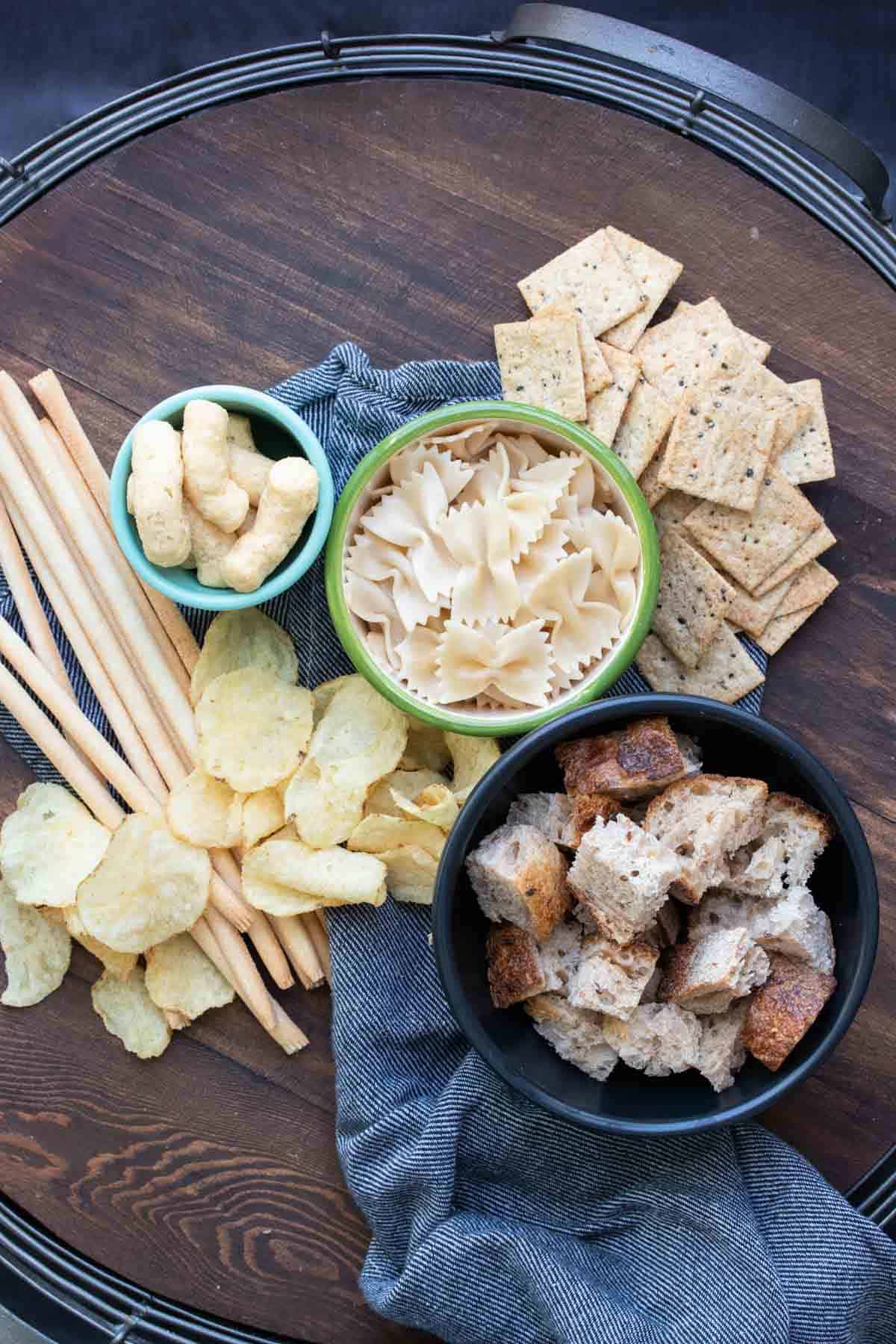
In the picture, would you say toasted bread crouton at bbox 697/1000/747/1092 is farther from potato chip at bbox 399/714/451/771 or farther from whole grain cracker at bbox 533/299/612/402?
whole grain cracker at bbox 533/299/612/402

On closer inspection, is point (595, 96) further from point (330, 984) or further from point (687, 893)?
point (330, 984)

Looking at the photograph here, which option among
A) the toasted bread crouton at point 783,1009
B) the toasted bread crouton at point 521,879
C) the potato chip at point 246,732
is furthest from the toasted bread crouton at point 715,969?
the potato chip at point 246,732

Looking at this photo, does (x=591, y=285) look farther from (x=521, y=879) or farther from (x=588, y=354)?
(x=521, y=879)

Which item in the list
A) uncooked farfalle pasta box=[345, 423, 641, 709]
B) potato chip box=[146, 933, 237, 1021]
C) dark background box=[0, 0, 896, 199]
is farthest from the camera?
dark background box=[0, 0, 896, 199]

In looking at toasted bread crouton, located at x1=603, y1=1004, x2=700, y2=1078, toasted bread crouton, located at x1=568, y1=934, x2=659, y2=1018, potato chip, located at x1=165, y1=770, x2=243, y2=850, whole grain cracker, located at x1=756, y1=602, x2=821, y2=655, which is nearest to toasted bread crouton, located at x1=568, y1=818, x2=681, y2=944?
toasted bread crouton, located at x1=568, y1=934, x2=659, y2=1018

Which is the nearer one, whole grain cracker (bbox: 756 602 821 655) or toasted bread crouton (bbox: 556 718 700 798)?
toasted bread crouton (bbox: 556 718 700 798)

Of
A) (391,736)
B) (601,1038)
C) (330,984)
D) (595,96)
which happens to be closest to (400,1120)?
(330,984)

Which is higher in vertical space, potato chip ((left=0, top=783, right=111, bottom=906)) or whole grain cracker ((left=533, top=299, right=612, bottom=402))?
whole grain cracker ((left=533, top=299, right=612, bottom=402))
